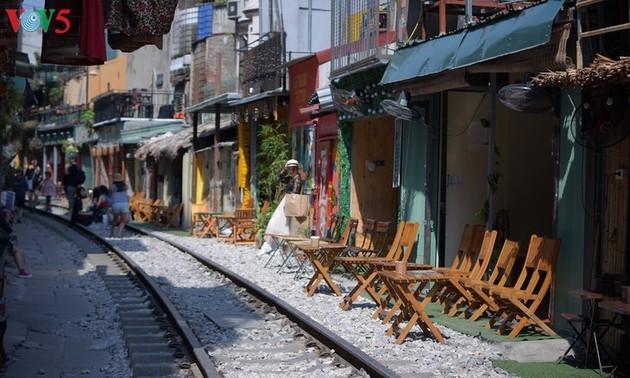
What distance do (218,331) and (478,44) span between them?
449 cm

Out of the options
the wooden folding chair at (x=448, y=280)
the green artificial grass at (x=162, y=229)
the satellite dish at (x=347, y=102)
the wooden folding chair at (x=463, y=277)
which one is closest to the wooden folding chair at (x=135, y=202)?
the green artificial grass at (x=162, y=229)

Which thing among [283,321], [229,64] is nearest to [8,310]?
[283,321]

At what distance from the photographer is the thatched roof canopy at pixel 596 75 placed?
334 inches

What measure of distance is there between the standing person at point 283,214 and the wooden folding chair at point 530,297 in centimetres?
917

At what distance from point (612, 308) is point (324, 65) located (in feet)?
45.6

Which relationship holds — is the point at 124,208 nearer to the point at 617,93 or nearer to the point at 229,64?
the point at 229,64

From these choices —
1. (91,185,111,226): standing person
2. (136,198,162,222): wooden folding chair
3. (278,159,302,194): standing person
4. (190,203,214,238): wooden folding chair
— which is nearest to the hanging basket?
(136,198,162,222): wooden folding chair

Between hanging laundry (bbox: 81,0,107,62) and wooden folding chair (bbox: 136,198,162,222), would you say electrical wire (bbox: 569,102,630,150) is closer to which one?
hanging laundry (bbox: 81,0,107,62)

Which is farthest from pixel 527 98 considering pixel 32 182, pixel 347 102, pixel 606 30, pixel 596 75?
pixel 32 182

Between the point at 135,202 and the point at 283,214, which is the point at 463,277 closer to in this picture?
the point at 283,214

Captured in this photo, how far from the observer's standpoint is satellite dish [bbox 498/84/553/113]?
36.1 ft

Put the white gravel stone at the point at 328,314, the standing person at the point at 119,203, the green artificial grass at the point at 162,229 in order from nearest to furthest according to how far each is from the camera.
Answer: the white gravel stone at the point at 328,314 < the standing person at the point at 119,203 < the green artificial grass at the point at 162,229

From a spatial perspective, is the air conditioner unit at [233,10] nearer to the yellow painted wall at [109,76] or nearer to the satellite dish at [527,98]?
the yellow painted wall at [109,76]

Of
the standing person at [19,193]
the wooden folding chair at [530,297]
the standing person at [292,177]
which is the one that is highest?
the standing person at [292,177]
